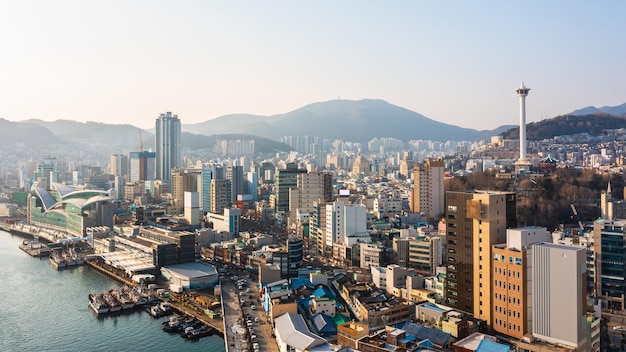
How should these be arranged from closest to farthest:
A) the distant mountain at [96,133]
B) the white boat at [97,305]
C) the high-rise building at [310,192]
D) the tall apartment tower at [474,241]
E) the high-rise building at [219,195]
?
1. the tall apartment tower at [474,241]
2. the white boat at [97,305]
3. the high-rise building at [310,192]
4. the high-rise building at [219,195]
5. the distant mountain at [96,133]

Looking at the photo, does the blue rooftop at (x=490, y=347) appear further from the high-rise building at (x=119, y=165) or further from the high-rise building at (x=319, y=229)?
the high-rise building at (x=119, y=165)

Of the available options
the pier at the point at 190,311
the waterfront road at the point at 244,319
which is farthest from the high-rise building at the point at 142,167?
the waterfront road at the point at 244,319

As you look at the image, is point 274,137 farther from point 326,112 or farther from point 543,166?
point 543,166

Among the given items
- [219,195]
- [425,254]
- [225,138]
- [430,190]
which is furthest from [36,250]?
[225,138]

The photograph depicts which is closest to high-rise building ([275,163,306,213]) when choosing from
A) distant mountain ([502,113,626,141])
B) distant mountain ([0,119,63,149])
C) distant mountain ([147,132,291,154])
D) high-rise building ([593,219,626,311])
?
high-rise building ([593,219,626,311])

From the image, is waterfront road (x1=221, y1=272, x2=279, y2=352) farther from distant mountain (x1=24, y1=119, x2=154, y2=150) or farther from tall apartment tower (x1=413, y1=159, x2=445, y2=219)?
distant mountain (x1=24, y1=119, x2=154, y2=150)

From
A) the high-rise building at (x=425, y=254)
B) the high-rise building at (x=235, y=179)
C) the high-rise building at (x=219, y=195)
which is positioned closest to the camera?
the high-rise building at (x=425, y=254)
